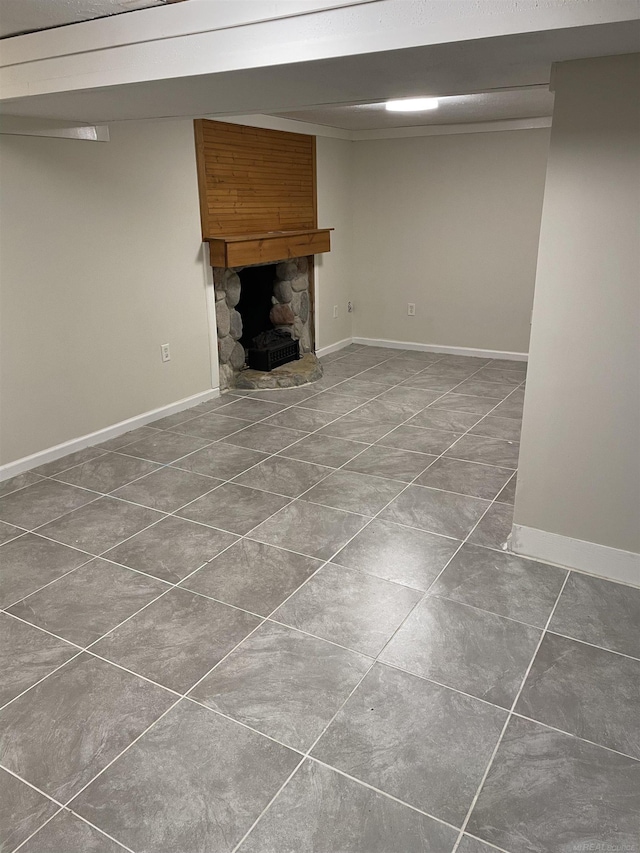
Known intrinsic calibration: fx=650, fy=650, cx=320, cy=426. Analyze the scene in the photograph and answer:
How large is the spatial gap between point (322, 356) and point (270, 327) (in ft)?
1.99

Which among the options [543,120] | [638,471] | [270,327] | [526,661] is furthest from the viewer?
[270,327]

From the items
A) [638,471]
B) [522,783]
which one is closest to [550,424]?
[638,471]

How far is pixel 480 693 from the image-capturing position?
6.22 feet

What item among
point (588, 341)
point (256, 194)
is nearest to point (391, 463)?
point (588, 341)

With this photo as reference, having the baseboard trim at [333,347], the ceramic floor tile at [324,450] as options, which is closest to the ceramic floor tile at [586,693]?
the ceramic floor tile at [324,450]

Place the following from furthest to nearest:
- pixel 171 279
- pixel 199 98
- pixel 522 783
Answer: pixel 171 279
pixel 199 98
pixel 522 783

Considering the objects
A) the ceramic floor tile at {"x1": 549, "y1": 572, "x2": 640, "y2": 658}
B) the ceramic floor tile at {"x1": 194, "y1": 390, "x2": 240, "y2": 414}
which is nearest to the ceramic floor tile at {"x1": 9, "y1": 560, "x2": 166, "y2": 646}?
the ceramic floor tile at {"x1": 549, "y1": 572, "x2": 640, "y2": 658}

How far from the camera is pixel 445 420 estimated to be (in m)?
4.25

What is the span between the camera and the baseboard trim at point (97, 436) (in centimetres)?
347

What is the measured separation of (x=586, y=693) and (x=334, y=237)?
4.84 m

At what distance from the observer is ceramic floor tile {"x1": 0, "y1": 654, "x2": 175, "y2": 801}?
1.66 metres

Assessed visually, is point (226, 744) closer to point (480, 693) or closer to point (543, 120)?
point (480, 693)

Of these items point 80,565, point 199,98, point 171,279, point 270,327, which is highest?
point 199,98

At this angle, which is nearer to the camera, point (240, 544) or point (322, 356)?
point (240, 544)
